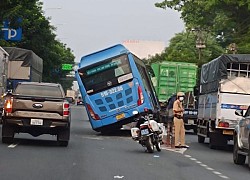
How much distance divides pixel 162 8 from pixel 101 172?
38.4m

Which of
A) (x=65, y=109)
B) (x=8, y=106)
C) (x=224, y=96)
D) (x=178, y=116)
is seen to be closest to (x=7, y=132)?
(x=8, y=106)

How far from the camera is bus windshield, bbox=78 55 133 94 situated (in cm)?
2752

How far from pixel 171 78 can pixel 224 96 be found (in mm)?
20773

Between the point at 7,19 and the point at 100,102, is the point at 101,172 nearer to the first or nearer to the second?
the point at 100,102

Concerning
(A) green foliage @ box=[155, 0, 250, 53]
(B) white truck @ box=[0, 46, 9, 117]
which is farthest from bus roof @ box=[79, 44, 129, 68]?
(A) green foliage @ box=[155, 0, 250, 53]

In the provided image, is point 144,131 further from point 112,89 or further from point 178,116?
point 112,89

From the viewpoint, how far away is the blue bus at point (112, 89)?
90.0ft

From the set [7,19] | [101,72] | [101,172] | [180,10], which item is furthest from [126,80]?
[180,10]

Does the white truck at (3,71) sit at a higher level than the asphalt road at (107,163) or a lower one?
higher

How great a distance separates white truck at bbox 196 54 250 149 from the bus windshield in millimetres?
3501

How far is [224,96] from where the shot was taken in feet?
73.7

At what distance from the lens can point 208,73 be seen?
1033 inches

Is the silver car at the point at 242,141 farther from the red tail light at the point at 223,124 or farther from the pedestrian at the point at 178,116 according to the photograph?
the pedestrian at the point at 178,116

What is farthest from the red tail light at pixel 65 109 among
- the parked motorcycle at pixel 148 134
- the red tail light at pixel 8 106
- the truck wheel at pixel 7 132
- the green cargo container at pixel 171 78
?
the green cargo container at pixel 171 78
